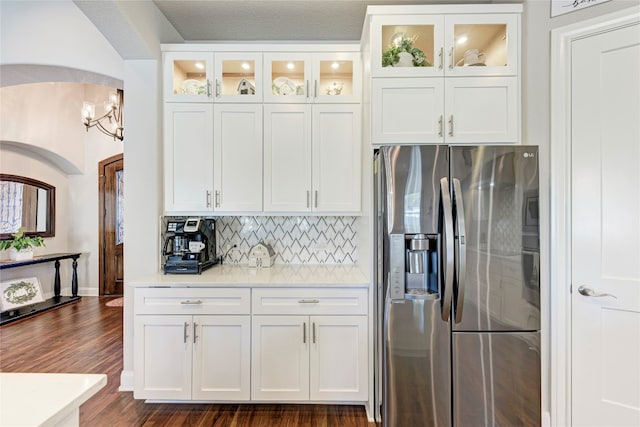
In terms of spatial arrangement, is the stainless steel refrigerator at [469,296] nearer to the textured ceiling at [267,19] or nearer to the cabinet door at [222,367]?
the cabinet door at [222,367]

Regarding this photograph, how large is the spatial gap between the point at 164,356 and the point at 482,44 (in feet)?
10.4

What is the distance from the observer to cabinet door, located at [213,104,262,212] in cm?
252

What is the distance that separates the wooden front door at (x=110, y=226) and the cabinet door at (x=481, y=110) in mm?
Result: 5704

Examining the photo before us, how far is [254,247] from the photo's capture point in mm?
2764

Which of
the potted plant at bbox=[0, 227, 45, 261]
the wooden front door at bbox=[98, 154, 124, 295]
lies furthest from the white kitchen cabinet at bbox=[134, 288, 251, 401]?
the wooden front door at bbox=[98, 154, 124, 295]

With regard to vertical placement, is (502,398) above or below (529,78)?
below

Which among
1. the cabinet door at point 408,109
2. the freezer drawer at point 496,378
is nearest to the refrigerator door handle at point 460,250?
the freezer drawer at point 496,378

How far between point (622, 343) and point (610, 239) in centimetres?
60

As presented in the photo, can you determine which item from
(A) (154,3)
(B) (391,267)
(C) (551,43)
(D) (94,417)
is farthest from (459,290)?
(A) (154,3)

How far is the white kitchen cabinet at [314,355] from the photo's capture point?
2.19 metres

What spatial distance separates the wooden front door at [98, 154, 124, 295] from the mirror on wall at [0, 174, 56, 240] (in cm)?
70

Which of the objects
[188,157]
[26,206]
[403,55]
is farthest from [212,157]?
[26,206]

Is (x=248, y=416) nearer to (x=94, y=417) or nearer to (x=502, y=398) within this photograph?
(x=94, y=417)

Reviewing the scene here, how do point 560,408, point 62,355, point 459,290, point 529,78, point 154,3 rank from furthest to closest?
point 62,355
point 154,3
point 529,78
point 560,408
point 459,290
